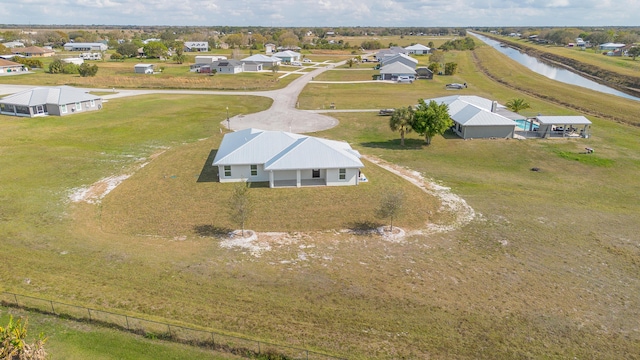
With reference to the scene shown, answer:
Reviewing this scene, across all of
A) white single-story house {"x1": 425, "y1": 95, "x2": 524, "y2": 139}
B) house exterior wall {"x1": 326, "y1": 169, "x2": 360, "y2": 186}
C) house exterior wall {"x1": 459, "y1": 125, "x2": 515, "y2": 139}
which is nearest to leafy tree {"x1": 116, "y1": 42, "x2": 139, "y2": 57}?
white single-story house {"x1": 425, "y1": 95, "x2": 524, "y2": 139}

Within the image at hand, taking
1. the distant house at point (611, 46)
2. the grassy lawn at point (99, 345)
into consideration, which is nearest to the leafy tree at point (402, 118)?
the grassy lawn at point (99, 345)

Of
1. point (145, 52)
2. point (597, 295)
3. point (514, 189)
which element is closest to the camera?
point (597, 295)

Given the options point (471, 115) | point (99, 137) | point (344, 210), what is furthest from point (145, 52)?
point (344, 210)

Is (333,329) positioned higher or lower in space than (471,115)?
lower

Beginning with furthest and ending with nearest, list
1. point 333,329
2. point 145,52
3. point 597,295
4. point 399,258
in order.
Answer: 1. point 145,52
2. point 399,258
3. point 597,295
4. point 333,329

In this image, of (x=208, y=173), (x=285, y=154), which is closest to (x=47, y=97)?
(x=208, y=173)

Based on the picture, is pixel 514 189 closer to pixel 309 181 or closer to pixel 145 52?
pixel 309 181

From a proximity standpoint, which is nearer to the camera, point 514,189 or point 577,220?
point 577,220
